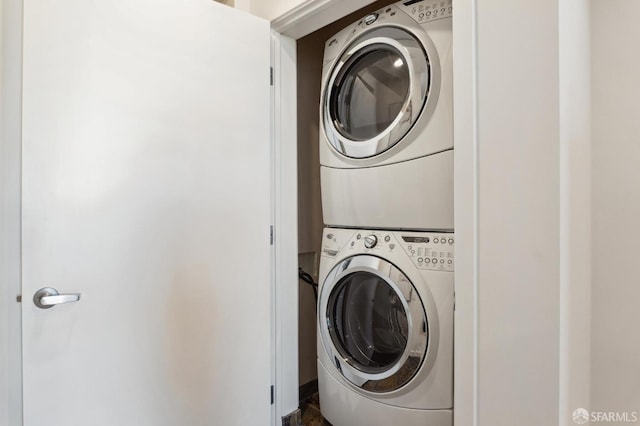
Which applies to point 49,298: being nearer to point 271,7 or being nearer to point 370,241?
point 370,241

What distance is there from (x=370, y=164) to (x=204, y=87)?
0.75 meters

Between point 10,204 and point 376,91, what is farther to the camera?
point 376,91

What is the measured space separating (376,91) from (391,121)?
18 centimetres

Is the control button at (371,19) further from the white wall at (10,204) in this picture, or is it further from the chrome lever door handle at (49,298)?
the chrome lever door handle at (49,298)

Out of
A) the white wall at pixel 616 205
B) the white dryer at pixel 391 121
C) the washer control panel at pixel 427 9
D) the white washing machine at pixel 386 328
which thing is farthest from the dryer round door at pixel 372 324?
the washer control panel at pixel 427 9

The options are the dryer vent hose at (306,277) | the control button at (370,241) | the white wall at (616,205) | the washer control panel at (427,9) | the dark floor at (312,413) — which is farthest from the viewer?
the dryer vent hose at (306,277)

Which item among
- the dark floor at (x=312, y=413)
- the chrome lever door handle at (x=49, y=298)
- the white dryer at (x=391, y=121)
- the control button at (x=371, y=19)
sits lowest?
the dark floor at (x=312, y=413)

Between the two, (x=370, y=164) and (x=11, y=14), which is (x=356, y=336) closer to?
(x=370, y=164)

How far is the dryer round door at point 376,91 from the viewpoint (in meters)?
1.27

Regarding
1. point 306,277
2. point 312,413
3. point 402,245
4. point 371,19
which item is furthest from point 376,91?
point 312,413

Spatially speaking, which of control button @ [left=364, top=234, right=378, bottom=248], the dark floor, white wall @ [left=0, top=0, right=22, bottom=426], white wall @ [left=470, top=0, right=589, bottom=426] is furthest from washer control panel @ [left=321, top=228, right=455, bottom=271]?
white wall @ [left=0, top=0, right=22, bottom=426]

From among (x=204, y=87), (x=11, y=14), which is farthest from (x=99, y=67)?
(x=204, y=87)

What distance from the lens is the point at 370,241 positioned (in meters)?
1.41

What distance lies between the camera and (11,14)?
3.10 feet
